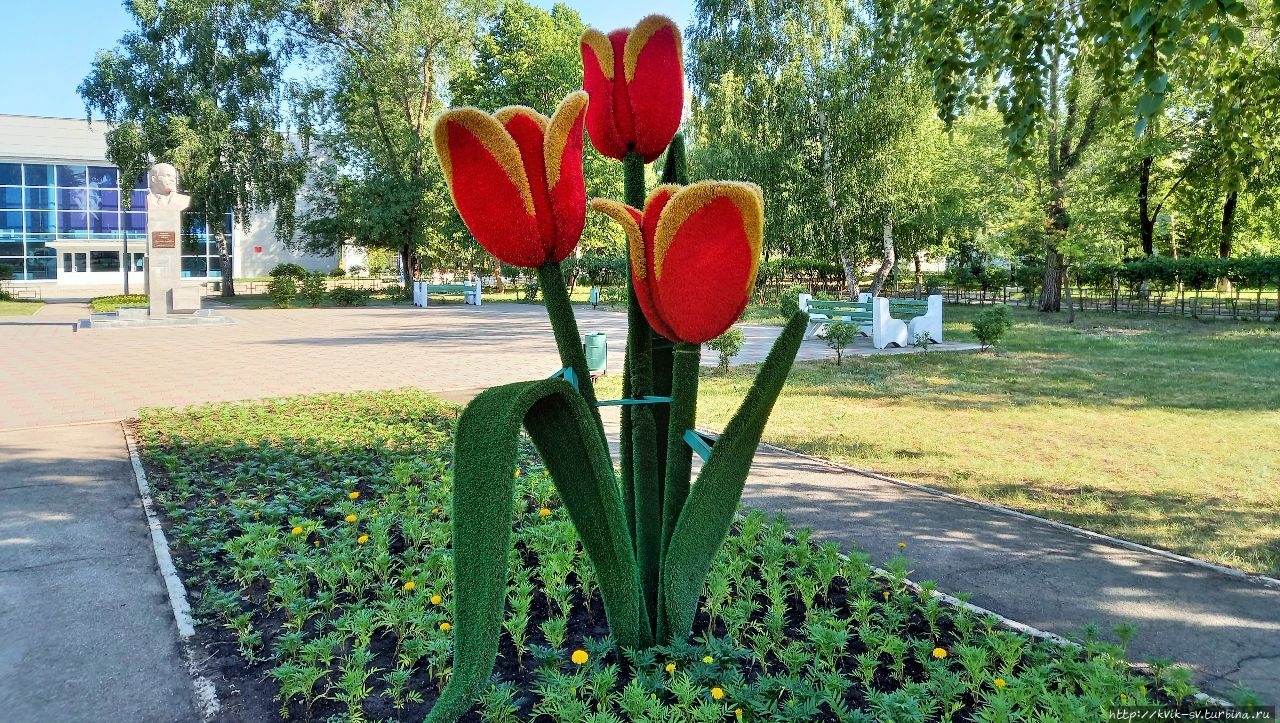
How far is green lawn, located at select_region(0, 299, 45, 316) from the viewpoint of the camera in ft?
81.9

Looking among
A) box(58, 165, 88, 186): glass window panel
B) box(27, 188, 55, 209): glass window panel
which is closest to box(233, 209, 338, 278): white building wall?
box(58, 165, 88, 186): glass window panel

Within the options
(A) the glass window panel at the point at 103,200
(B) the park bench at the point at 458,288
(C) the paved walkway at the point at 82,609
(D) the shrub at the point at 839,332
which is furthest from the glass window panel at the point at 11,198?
(D) the shrub at the point at 839,332

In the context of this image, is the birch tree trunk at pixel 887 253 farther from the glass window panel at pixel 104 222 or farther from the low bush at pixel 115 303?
the glass window panel at pixel 104 222

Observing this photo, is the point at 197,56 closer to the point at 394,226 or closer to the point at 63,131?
the point at 394,226

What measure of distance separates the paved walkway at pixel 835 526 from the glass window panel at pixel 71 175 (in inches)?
1745

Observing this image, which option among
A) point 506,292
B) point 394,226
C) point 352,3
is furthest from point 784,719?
point 506,292

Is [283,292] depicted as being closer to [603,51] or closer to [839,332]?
[839,332]

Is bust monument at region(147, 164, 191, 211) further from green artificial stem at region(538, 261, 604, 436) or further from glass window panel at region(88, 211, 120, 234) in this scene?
glass window panel at region(88, 211, 120, 234)

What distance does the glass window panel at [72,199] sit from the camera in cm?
4844

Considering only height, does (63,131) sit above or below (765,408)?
above

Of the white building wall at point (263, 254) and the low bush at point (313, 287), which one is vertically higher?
the white building wall at point (263, 254)

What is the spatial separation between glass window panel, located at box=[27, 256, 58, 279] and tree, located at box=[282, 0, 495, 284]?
24344 millimetres

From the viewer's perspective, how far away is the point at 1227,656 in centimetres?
298

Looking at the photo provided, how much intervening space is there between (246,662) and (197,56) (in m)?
35.0
